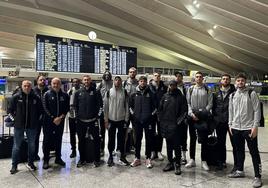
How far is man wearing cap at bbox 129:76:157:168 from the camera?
505 centimetres

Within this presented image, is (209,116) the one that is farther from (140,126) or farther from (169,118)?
(140,126)

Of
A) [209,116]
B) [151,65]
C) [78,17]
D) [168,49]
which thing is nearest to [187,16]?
[78,17]

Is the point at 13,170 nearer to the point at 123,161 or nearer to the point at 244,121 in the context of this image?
the point at 123,161

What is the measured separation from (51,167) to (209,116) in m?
3.05

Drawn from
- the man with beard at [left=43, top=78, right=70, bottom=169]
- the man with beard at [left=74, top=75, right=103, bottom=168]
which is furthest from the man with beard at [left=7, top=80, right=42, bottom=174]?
the man with beard at [left=74, top=75, right=103, bottom=168]

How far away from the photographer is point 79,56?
303 inches

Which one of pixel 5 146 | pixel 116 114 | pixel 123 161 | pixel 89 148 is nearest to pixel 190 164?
pixel 123 161

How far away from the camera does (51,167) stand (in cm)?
507

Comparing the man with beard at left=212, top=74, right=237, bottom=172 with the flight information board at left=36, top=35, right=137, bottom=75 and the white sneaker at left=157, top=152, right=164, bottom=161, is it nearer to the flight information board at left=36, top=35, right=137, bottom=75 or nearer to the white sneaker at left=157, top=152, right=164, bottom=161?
the white sneaker at left=157, top=152, right=164, bottom=161

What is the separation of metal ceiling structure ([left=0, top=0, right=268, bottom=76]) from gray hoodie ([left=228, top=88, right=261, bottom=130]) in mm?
8417

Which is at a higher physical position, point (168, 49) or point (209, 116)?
point (168, 49)

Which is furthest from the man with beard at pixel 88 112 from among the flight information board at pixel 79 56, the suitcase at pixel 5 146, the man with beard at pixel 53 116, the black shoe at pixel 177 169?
the flight information board at pixel 79 56

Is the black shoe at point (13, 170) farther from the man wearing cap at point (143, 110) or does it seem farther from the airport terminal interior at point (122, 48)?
the man wearing cap at point (143, 110)

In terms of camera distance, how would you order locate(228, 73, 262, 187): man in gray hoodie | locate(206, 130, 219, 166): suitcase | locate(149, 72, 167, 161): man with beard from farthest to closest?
1. locate(149, 72, 167, 161): man with beard
2. locate(206, 130, 219, 166): suitcase
3. locate(228, 73, 262, 187): man in gray hoodie
